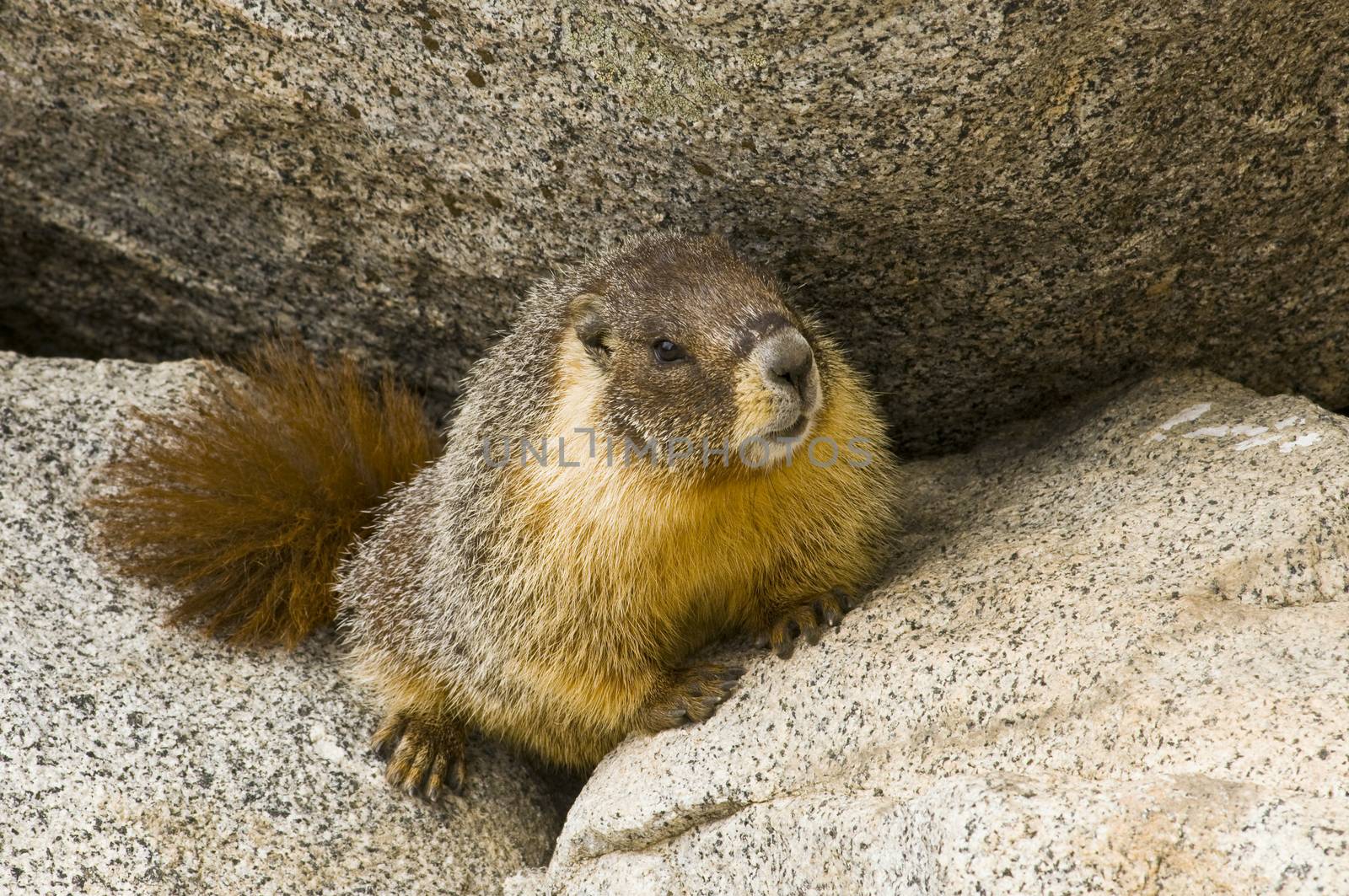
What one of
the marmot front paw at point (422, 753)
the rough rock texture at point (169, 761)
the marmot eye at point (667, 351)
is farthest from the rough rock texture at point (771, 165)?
the marmot front paw at point (422, 753)

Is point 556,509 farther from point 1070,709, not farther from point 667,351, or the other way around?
point 1070,709

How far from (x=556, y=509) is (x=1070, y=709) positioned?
1387 millimetres

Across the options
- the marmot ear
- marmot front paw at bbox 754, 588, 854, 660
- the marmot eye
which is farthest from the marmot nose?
marmot front paw at bbox 754, 588, 854, 660

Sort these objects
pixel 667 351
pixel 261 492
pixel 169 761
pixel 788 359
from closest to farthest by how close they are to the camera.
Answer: pixel 788 359
pixel 667 351
pixel 169 761
pixel 261 492

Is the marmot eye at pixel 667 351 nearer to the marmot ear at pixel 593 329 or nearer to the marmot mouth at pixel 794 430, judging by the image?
the marmot ear at pixel 593 329

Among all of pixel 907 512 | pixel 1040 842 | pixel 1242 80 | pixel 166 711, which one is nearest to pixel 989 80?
pixel 1242 80

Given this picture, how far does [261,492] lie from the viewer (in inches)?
157

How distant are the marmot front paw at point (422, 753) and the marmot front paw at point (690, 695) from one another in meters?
0.69

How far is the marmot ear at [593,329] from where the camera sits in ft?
10.8

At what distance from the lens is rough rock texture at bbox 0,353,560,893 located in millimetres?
3334

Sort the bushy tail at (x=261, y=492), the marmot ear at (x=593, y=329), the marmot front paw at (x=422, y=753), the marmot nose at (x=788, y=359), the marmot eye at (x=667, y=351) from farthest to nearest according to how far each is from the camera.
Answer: the bushy tail at (x=261, y=492), the marmot front paw at (x=422, y=753), the marmot ear at (x=593, y=329), the marmot eye at (x=667, y=351), the marmot nose at (x=788, y=359)

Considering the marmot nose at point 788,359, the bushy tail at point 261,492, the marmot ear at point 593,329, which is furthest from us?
the bushy tail at point 261,492

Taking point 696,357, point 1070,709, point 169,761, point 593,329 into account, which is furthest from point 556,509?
point 1070,709

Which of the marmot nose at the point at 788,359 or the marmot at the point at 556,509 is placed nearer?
the marmot nose at the point at 788,359
